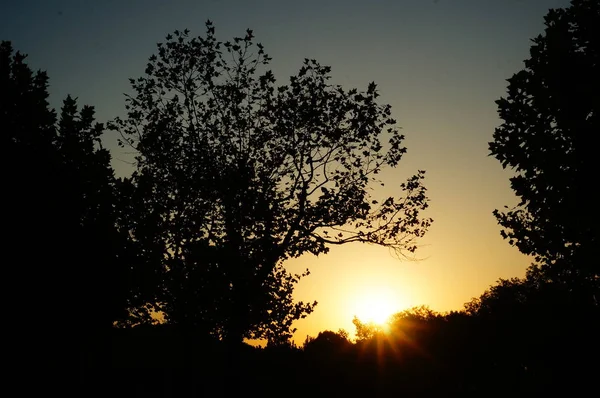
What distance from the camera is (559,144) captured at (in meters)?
13.5

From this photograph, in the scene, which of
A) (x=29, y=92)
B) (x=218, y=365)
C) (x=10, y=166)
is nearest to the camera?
(x=10, y=166)

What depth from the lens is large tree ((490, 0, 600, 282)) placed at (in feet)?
42.2

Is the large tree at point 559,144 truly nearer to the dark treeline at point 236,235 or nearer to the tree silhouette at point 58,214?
the dark treeline at point 236,235

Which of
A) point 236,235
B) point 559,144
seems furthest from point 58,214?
point 559,144

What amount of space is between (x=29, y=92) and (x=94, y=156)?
3433 millimetres

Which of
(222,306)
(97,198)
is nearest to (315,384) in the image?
(222,306)

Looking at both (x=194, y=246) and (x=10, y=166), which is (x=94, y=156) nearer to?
(x=10, y=166)

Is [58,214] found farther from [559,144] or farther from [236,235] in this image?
[559,144]

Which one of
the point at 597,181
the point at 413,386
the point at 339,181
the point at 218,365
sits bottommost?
the point at 413,386

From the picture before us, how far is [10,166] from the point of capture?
11.9 metres

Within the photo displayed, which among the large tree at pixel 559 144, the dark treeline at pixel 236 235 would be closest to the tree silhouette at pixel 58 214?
the dark treeline at pixel 236 235

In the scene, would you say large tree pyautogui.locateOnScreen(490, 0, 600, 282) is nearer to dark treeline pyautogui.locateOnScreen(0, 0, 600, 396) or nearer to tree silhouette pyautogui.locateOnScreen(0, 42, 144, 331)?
dark treeline pyautogui.locateOnScreen(0, 0, 600, 396)

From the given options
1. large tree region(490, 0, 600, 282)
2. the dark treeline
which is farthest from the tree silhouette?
large tree region(490, 0, 600, 282)

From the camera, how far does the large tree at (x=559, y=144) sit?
12852mm
